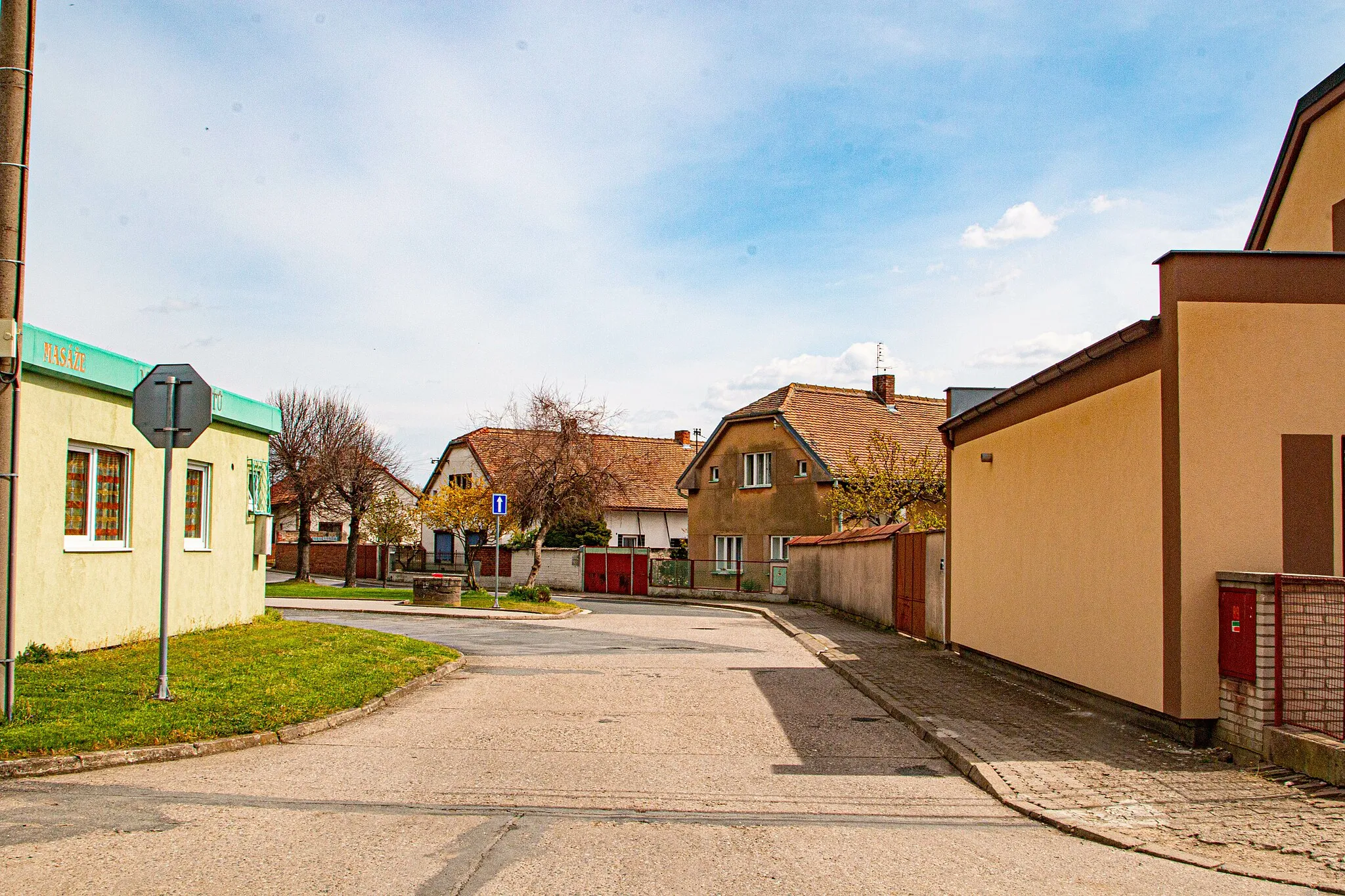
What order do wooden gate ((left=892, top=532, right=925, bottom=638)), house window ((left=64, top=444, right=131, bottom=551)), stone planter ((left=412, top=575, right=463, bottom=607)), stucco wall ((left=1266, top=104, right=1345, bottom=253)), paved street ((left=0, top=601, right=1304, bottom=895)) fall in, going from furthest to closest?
stone planter ((left=412, top=575, right=463, bottom=607)) → wooden gate ((left=892, top=532, right=925, bottom=638)) → stucco wall ((left=1266, top=104, right=1345, bottom=253)) → house window ((left=64, top=444, right=131, bottom=551)) → paved street ((left=0, top=601, right=1304, bottom=895))

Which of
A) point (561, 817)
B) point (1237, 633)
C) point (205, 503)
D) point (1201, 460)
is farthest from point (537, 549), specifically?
point (561, 817)

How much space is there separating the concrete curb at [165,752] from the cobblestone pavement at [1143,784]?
5.48 metres

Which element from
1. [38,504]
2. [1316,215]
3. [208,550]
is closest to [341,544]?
[208,550]

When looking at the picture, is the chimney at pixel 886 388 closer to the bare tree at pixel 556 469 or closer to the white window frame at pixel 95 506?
the bare tree at pixel 556 469

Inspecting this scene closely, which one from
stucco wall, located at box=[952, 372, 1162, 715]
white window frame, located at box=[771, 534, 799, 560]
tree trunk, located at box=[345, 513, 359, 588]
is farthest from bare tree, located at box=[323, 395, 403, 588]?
stucco wall, located at box=[952, 372, 1162, 715]

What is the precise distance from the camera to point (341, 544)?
61.0m

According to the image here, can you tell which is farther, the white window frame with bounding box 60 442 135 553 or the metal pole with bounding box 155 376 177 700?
the white window frame with bounding box 60 442 135 553

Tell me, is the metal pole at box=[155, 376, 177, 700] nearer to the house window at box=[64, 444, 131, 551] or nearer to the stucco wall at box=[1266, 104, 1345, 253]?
the house window at box=[64, 444, 131, 551]

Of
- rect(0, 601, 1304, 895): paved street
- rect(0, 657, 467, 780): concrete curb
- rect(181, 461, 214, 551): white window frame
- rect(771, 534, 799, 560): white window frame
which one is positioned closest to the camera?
rect(0, 601, 1304, 895): paved street

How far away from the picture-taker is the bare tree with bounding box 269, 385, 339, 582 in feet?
147

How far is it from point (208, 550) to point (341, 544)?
4533 centimetres

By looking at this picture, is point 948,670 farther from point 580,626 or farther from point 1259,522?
point 580,626

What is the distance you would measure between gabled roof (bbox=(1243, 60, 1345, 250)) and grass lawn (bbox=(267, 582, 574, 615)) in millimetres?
18850

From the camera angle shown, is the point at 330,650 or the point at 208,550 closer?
the point at 330,650
